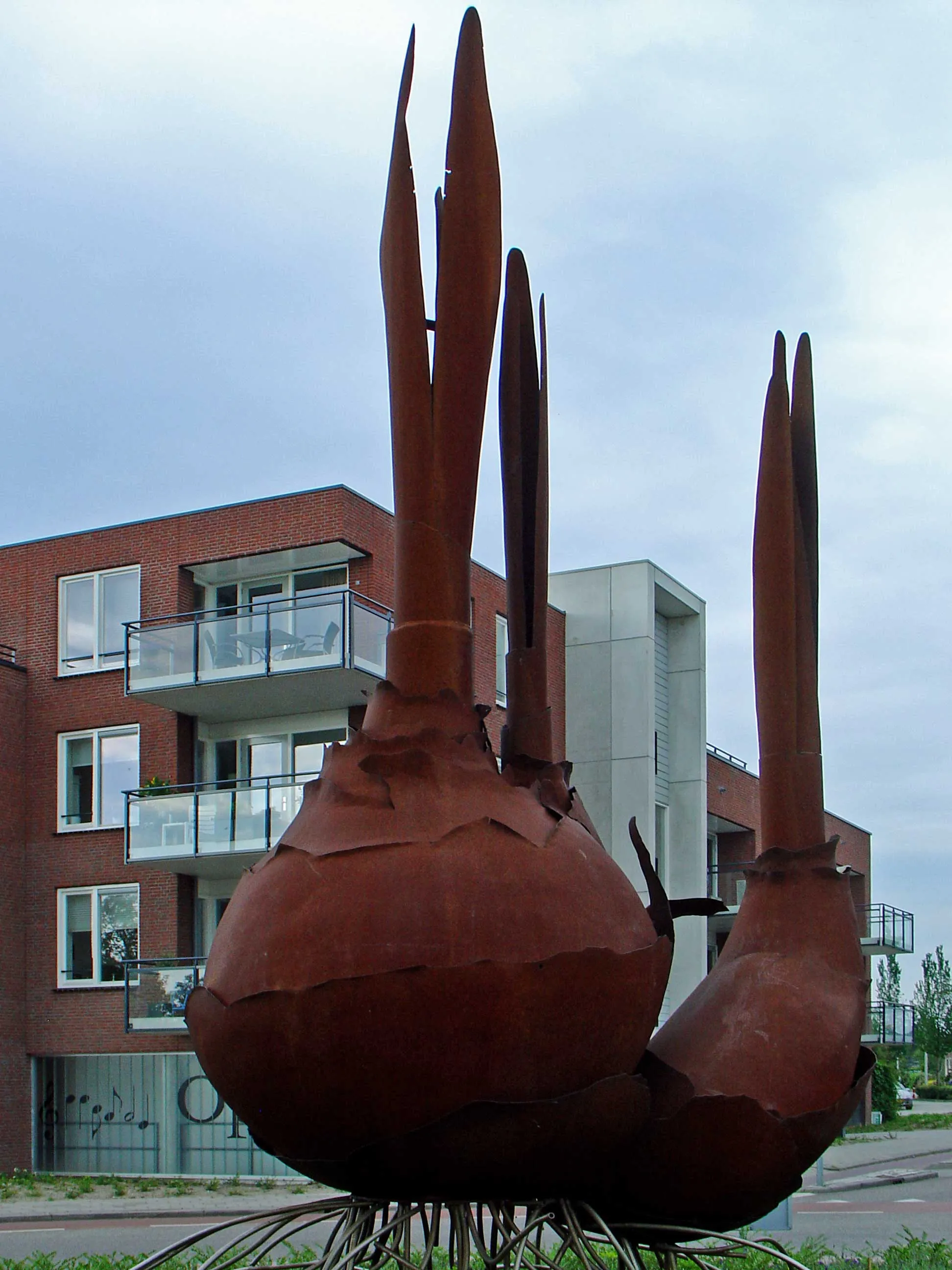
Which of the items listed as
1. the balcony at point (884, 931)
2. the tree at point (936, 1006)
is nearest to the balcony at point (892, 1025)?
the balcony at point (884, 931)

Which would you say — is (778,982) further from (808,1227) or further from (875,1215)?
(875,1215)

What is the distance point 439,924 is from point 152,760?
2208cm

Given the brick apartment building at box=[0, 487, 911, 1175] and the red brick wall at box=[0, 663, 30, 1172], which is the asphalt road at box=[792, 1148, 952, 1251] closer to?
the brick apartment building at box=[0, 487, 911, 1175]

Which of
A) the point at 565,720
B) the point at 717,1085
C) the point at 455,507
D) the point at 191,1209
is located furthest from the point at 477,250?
the point at 565,720

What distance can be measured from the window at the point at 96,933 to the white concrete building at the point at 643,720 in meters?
8.11

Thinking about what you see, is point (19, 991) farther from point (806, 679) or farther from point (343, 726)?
point (806, 679)

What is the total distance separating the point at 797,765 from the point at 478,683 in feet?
68.4

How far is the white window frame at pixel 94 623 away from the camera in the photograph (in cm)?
2586

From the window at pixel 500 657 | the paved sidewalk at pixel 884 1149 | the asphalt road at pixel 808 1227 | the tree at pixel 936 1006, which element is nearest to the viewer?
the asphalt road at pixel 808 1227

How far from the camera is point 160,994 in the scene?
77.1ft

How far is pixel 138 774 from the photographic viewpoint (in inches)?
997

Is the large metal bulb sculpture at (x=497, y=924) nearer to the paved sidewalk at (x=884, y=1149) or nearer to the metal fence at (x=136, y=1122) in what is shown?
the metal fence at (x=136, y=1122)

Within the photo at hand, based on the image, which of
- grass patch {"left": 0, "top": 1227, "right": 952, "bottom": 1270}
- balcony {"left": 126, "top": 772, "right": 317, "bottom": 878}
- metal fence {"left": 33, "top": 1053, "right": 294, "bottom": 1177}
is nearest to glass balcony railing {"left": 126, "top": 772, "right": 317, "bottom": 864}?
balcony {"left": 126, "top": 772, "right": 317, "bottom": 878}

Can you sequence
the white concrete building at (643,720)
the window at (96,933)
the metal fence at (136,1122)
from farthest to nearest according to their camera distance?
the white concrete building at (643,720)
the window at (96,933)
the metal fence at (136,1122)
